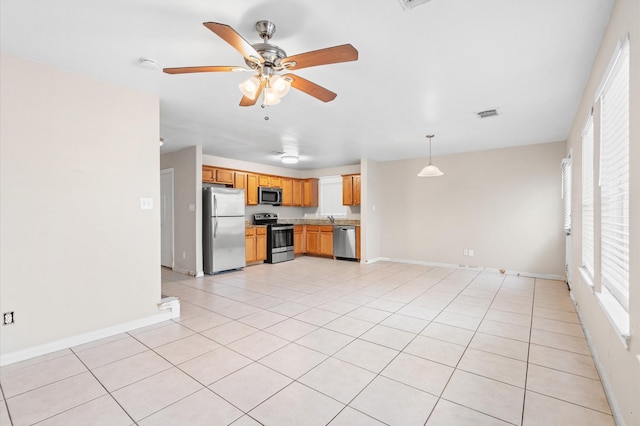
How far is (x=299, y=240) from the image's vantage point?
25.6 feet

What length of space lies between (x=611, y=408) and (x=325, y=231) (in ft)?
19.6

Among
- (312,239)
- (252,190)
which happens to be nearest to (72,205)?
(252,190)

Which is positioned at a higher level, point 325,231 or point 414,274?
point 325,231

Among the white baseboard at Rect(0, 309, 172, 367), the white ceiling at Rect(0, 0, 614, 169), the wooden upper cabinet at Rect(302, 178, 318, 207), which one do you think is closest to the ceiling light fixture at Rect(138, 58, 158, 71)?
the white ceiling at Rect(0, 0, 614, 169)

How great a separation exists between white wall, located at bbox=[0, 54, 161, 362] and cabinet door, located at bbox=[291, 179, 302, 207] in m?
5.01

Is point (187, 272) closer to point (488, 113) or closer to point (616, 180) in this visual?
point (488, 113)

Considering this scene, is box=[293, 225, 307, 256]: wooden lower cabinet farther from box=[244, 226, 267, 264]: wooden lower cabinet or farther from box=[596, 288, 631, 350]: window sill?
box=[596, 288, 631, 350]: window sill

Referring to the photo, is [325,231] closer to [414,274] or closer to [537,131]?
[414,274]

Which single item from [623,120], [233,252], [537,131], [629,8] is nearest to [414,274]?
[537,131]

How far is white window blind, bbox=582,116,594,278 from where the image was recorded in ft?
9.09

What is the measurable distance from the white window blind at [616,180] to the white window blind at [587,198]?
2.54ft

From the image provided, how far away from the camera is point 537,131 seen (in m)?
4.39

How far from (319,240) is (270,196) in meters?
1.65

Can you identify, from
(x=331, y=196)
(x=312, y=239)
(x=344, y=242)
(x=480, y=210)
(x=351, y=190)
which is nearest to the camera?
(x=480, y=210)
